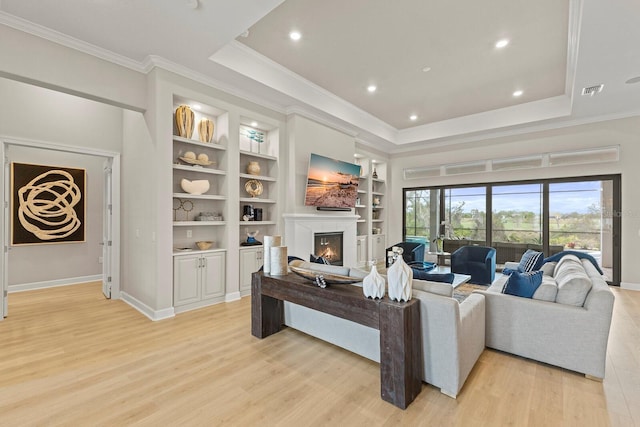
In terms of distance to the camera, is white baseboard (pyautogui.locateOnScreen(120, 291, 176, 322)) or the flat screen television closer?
white baseboard (pyautogui.locateOnScreen(120, 291, 176, 322))

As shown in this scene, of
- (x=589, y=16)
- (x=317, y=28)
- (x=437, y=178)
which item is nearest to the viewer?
(x=589, y=16)

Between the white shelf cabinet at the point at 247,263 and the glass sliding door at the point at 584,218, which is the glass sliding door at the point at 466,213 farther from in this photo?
the white shelf cabinet at the point at 247,263

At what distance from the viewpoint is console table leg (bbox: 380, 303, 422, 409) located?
1940mm

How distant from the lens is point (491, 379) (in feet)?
7.48

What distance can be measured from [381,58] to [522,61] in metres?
1.96

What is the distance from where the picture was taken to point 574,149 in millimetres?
5594

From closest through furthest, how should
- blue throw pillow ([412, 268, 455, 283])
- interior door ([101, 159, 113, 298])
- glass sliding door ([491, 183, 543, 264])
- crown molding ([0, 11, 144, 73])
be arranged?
crown molding ([0, 11, 144, 73]) < blue throw pillow ([412, 268, 455, 283]) < interior door ([101, 159, 113, 298]) < glass sliding door ([491, 183, 543, 264])

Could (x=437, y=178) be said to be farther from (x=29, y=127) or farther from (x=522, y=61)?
(x=29, y=127)

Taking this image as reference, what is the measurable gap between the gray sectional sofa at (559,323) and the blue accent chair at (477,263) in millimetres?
2391

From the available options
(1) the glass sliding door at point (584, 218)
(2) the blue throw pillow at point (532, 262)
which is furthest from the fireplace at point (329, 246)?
(1) the glass sliding door at point (584, 218)

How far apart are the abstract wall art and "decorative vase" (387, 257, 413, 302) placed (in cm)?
593

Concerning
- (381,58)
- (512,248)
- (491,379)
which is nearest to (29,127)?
(381,58)

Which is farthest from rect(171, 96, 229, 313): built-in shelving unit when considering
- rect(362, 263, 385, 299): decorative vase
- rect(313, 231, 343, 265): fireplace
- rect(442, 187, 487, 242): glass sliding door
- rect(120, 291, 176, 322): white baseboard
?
rect(442, 187, 487, 242): glass sliding door

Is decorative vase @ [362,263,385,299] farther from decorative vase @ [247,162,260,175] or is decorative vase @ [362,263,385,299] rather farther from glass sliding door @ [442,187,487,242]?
glass sliding door @ [442,187,487,242]
